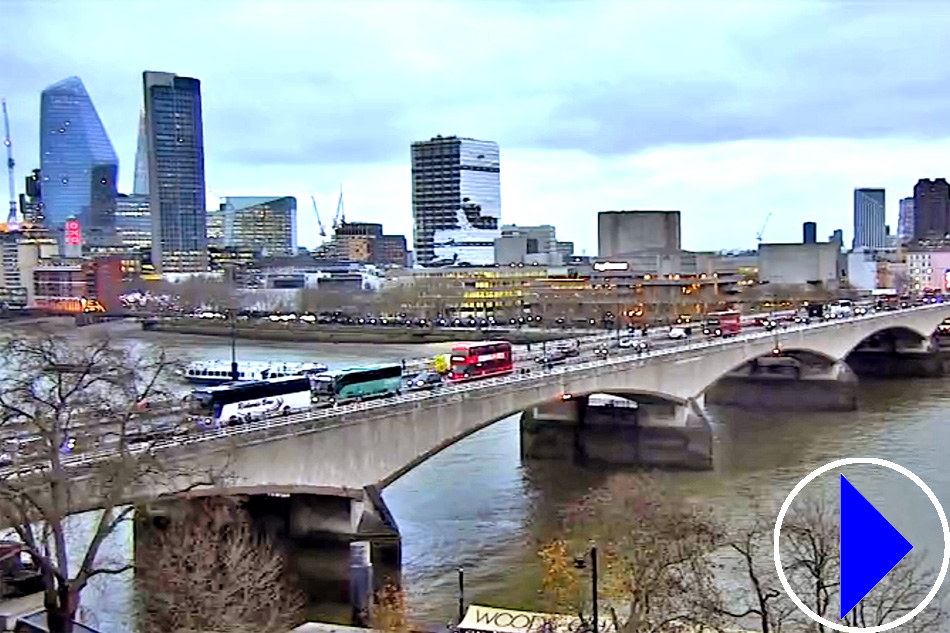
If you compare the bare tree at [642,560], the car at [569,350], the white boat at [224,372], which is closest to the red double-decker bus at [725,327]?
the car at [569,350]

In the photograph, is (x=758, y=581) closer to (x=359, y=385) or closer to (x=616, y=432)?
(x=359, y=385)

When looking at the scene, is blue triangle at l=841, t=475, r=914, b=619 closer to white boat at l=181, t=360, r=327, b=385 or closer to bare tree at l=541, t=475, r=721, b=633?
bare tree at l=541, t=475, r=721, b=633

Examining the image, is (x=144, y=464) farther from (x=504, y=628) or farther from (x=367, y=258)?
(x=367, y=258)

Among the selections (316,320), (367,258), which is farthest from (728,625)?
(367,258)

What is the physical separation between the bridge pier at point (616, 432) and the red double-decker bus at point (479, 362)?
7.52 ft

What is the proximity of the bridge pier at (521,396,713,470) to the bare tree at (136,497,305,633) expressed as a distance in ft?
45.2

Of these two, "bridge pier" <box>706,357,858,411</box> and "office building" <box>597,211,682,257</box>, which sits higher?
"office building" <box>597,211,682,257</box>

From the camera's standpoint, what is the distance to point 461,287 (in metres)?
95.9

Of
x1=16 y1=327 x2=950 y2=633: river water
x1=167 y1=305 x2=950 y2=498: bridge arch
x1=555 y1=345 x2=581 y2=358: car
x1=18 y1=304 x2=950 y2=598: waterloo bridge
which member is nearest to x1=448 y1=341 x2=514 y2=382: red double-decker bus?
x1=167 y1=305 x2=950 y2=498: bridge arch

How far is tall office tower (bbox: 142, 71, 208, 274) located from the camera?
17712 centimetres

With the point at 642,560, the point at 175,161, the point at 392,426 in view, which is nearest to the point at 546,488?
the point at 392,426

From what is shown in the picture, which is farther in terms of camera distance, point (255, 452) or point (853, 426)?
point (853, 426)

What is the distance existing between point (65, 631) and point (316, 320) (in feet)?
247

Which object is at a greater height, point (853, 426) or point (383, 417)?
point (383, 417)
